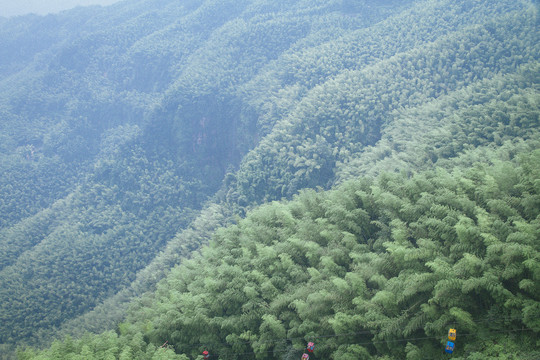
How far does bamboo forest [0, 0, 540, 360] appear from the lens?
14164 millimetres

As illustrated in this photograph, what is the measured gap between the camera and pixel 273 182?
51.2 m

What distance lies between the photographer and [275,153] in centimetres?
5369

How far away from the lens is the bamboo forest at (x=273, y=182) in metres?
14.2

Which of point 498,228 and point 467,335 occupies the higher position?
point 498,228

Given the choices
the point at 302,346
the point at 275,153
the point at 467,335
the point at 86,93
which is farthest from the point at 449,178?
the point at 86,93

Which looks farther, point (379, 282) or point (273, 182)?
point (273, 182)

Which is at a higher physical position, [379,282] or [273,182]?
[379,282]

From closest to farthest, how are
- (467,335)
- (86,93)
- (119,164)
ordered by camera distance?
(467,335)
(119,164)
(86,93)

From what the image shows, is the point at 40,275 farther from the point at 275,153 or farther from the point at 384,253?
the point at 384,253

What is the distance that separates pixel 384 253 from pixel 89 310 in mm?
46612

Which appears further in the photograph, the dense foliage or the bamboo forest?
the bamboo forest

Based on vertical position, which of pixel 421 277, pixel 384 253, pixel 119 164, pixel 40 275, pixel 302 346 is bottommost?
pixel 40 275

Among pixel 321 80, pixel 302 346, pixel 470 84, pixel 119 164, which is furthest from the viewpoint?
pixel 119 164

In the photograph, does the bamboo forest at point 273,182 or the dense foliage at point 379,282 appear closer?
the dense foliage at point 379,282
